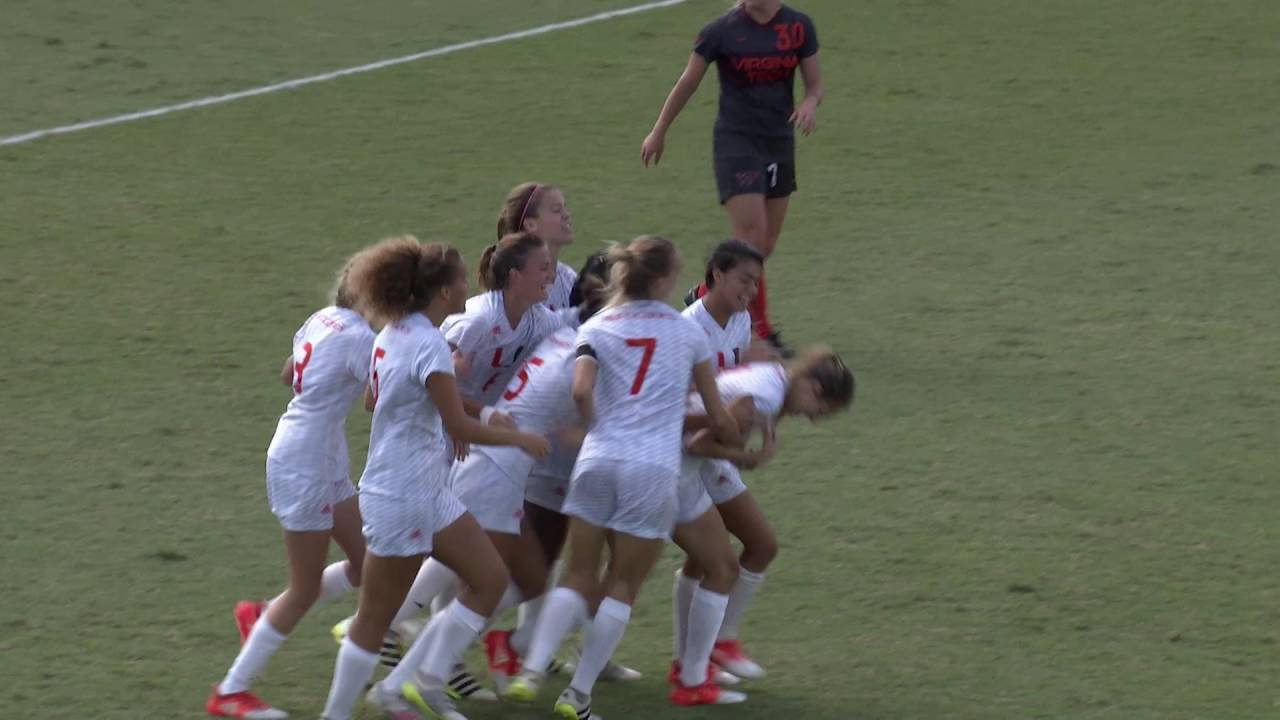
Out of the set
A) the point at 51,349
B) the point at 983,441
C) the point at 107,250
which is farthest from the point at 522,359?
the point at 107,250

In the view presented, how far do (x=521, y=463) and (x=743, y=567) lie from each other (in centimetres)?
89

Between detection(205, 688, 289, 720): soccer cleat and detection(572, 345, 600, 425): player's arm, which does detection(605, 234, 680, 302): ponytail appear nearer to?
detection(572, 345, 600, 425): player's arm

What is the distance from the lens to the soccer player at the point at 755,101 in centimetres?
1008

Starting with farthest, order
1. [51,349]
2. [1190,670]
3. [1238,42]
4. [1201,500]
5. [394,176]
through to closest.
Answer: [1238,42]
[394,176]
[51,349]
[1201,500]
[1190,670]

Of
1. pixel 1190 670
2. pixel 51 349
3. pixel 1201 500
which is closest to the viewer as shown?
pixel 1190 670

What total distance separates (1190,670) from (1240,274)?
5.58m

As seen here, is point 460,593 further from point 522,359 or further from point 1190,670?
point 1190,670

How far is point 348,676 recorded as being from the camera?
228 inches

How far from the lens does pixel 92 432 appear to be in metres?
9.06

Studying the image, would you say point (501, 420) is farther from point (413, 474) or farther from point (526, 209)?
point (526, 209)

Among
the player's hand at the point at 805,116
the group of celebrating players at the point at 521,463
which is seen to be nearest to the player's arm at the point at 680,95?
the player's hand at the point at 805,116

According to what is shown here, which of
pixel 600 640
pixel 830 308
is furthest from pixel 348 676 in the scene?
pixel 830 308

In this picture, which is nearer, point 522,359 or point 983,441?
Result: point 522,359

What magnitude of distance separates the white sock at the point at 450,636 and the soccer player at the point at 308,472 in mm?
467
